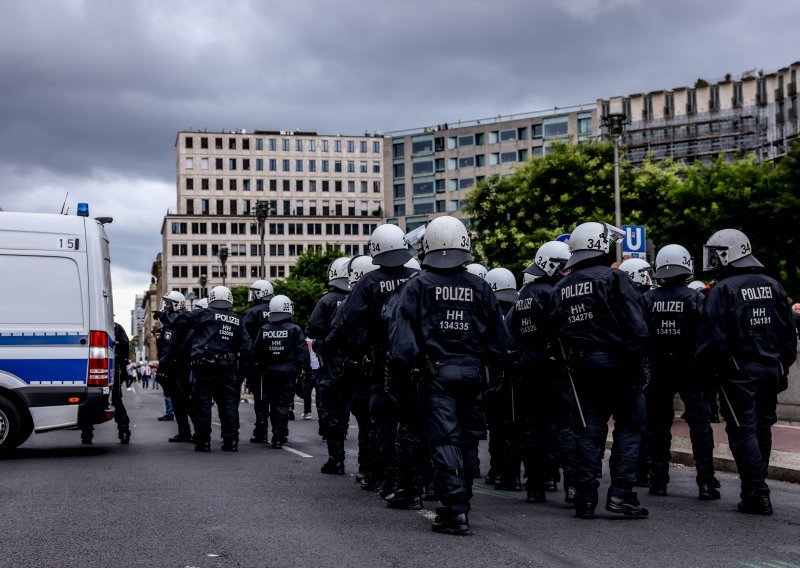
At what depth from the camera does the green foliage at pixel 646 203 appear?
36.7 m

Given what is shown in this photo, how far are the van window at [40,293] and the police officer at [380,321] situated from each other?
4719mm

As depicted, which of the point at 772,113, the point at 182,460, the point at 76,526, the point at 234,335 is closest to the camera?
the point at 76,526

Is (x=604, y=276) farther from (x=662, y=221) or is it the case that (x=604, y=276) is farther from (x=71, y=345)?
(x=662, y=221)

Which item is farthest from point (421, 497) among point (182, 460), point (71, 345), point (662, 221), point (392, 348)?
point (662, 221)

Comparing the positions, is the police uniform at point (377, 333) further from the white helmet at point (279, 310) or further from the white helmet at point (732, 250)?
the white helmet at point (279, 310)

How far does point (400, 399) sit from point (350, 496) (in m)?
1.68

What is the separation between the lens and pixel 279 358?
1387cm

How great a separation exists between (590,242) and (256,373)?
25.0 feet

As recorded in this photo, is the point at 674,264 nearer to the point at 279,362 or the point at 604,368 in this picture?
the point at 604,368

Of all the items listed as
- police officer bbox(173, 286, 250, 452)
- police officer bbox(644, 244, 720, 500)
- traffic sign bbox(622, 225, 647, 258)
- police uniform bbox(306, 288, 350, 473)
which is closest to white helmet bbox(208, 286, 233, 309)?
police officer bbox(173, 286, 250, 452)

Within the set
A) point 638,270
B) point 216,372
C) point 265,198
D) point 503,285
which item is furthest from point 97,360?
point 265,198

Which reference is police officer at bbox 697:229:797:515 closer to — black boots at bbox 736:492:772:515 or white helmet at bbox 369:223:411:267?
black boots at bbox 736:492:772:515

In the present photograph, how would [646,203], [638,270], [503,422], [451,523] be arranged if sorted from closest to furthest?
[451,523], [503,422], [638,270], [646,203]

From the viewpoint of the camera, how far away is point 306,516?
7418mm
